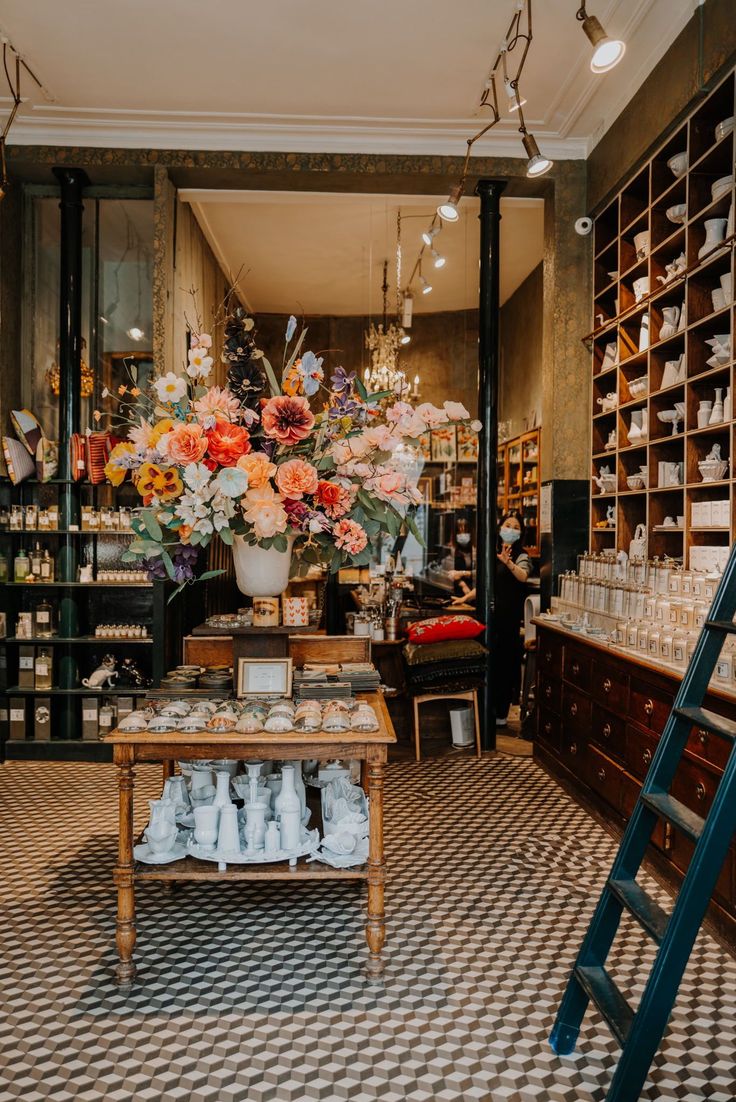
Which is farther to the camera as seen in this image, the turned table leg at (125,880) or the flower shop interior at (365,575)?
the turned table leg at (125,880)

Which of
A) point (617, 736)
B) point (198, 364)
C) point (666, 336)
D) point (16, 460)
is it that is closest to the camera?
point (198, 364)

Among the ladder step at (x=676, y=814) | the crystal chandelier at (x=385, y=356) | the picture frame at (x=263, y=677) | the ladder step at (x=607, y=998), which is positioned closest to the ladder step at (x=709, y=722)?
the ladder step at (x=676, y=814)

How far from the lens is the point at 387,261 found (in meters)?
8.52

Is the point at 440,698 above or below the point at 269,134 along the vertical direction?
below

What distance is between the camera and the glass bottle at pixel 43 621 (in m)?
5.83

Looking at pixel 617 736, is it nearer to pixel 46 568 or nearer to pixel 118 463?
pixel 118 463

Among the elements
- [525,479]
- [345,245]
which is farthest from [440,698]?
[345,245]

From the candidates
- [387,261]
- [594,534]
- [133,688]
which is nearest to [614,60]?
[594,534]

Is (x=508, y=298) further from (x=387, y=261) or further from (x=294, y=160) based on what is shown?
(x=294, y=160)

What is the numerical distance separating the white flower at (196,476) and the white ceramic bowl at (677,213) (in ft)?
10.0

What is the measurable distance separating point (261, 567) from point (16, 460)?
11.0 ft

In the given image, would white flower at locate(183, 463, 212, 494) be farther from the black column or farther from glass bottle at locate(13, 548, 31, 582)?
the black column

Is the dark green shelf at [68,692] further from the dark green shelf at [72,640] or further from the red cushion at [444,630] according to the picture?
the red cushion at [444,630]

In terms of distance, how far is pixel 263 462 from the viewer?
2803 mm
